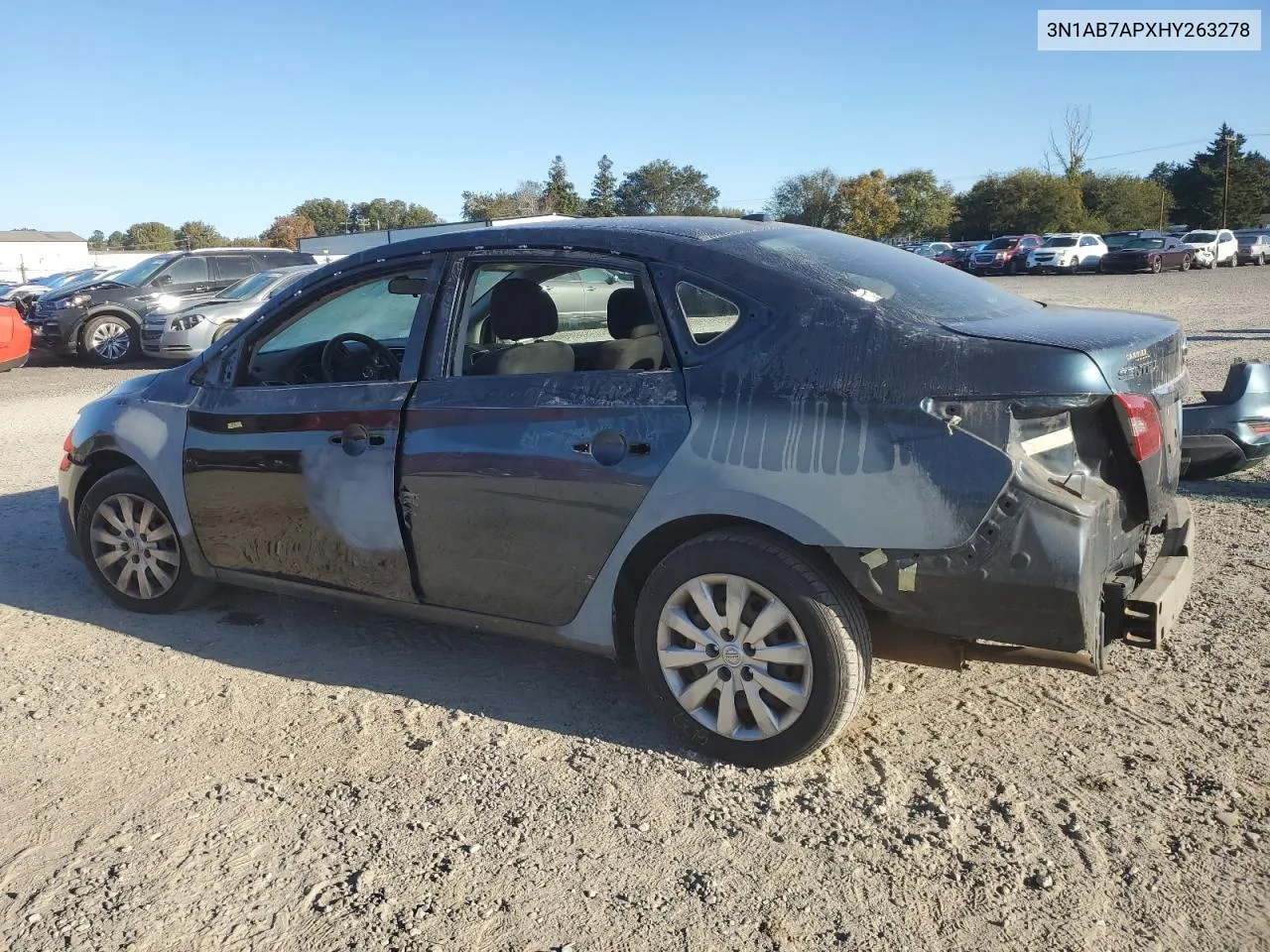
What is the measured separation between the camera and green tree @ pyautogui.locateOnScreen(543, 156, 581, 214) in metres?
79.5

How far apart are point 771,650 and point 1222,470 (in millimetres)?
4110

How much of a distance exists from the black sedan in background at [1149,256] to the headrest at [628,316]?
4075 centimetres

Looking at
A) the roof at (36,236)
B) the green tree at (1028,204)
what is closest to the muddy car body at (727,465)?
the green tree at (1028,204)

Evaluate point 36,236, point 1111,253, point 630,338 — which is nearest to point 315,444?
point 630,338

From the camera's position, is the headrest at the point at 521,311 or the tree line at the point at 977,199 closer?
the headrest at the point at 521,311

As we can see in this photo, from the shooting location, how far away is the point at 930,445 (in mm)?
3006

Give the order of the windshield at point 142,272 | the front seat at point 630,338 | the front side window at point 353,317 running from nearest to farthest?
the front seat at point 630,338, the front side window at point 353,317, the windshield at point 142,272

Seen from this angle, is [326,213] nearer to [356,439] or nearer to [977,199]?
[977,199]

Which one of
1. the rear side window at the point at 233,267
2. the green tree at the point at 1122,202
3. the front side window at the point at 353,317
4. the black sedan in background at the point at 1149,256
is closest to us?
the front side window at the point at 353,317

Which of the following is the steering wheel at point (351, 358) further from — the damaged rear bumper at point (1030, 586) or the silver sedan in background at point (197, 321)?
the silver sedan in background at point (197, 321)

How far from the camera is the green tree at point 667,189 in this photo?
80500mm

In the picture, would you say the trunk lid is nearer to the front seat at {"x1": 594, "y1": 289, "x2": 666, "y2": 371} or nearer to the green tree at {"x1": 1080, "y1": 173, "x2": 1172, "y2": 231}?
the front seat at {"x1": 594, "y1": 289, "x2": 666, "y2": 371}

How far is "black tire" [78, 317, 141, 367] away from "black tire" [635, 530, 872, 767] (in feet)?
54.4

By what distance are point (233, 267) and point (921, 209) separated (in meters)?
64.1
